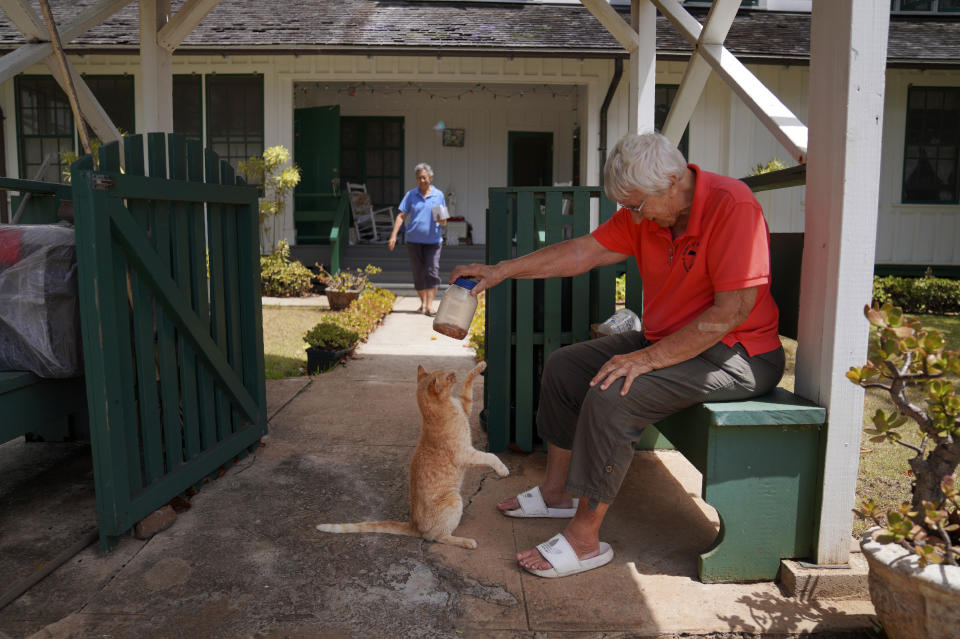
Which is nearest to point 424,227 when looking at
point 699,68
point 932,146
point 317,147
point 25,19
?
point 699,68

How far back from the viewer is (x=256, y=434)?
4.00 m

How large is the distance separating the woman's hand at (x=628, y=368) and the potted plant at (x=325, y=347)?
3.88m

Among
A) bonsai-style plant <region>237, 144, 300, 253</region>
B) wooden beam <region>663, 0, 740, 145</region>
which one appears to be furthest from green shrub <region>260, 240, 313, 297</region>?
wooden beam <region>663, 0, 740, 145</region>

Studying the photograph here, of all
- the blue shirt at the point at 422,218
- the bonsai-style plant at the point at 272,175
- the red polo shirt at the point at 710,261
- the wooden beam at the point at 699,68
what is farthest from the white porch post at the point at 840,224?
the bonsai-style plant at the point at 272,175

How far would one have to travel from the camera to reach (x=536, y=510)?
10.5 ft

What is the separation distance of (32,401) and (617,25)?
16.4 feet

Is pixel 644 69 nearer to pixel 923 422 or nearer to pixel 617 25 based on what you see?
pixel 617 25

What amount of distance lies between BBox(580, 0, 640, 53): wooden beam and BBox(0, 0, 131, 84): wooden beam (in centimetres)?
362

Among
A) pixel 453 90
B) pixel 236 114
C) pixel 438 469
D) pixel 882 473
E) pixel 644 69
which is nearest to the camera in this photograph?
pixel 438 469

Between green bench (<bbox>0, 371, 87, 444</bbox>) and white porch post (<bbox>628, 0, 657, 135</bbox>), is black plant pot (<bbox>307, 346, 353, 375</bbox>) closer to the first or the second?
green bench (<bbox>0, 371, 87, 444</bbox>)

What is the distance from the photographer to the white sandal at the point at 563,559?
106 inches

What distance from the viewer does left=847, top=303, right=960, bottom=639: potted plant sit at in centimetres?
193

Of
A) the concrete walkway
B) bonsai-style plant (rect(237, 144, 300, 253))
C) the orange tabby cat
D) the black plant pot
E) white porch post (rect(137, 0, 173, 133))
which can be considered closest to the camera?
the concrete walkway

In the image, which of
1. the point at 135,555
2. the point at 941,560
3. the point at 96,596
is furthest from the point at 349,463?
the point at 941,560
